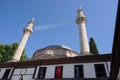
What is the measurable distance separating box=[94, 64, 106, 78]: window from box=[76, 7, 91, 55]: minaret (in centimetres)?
539

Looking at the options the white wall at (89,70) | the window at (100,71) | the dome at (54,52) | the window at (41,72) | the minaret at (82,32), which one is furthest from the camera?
the dome at (54,52)

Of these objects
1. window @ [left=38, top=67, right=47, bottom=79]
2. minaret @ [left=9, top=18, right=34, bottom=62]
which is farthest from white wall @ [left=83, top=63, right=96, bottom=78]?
minaret @ [left=9, top=18, right=34, bottom=62]

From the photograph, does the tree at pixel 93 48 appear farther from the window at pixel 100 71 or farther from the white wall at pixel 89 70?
the window at pixel 100 71

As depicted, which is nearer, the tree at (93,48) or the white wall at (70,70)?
the white wall at (70,70)

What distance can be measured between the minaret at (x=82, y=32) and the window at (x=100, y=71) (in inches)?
212

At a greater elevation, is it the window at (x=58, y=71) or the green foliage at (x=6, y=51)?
the green foliage at (x=6, y=51)

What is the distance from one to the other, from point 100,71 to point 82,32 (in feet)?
32.9

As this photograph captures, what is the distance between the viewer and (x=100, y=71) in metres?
12.8

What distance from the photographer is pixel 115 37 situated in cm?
588

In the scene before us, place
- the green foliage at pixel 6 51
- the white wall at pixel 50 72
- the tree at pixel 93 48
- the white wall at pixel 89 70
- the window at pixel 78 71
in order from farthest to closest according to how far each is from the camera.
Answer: the green foliage at pixel 6 51
the tree at pixel 93 48
the white wall at pixel 50 72
the window at pixel 78 71
the white wall at pixel 89 70

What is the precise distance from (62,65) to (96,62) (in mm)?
3463

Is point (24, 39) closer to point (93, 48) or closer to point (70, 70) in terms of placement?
point (93, 48)

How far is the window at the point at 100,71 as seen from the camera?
41.1ft

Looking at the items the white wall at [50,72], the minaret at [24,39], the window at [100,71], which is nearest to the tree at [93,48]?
the window at [100,71]
